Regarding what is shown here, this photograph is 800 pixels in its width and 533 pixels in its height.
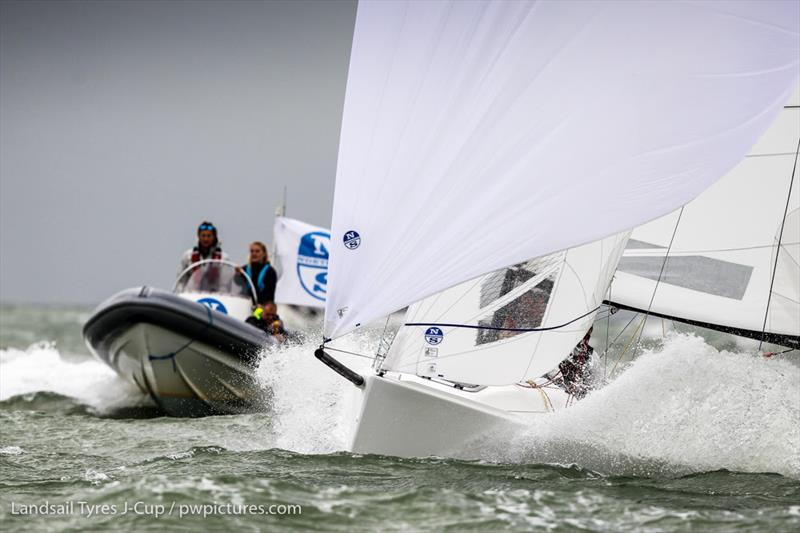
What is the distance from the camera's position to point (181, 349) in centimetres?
818

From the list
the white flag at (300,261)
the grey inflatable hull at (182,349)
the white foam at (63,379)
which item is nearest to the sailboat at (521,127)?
the grey inflatable hull at (182,349)

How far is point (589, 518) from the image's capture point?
4.01 meters

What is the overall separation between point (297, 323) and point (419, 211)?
20.7ft

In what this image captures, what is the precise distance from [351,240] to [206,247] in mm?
4618

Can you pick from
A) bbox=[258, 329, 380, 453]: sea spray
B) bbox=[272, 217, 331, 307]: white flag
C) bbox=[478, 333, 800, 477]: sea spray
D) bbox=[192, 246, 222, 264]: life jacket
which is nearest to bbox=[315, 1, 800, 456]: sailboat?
bbox=[258, 329, 380, 453]: sea spray

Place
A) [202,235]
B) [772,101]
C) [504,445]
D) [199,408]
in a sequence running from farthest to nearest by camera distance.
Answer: [202,235] → [199,408] → [504,445] → [772,101]

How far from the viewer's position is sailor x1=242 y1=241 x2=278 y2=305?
898cm

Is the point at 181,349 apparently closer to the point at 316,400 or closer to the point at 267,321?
the point at 267,321

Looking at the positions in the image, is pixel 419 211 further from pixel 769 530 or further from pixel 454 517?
pixel 769 530

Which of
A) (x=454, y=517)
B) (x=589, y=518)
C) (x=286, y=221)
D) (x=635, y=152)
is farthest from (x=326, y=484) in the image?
(x=286, y=221)

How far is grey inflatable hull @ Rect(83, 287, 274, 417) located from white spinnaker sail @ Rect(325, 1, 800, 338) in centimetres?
347

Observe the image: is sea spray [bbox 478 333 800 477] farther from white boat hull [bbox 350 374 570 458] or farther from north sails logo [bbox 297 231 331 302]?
north sails logo [bbox 297 231 331 302]

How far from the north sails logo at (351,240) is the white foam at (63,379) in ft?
16.1

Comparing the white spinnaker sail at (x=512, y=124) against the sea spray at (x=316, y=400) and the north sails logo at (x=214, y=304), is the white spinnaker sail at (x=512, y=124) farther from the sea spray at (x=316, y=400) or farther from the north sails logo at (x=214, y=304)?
the north sails logo at (x=214, y=304)
